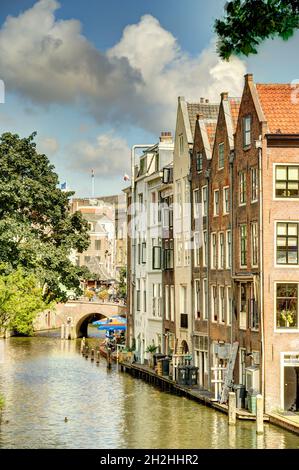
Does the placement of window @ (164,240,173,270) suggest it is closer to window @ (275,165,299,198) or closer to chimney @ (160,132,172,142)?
chimney @ (160,132,172,142)

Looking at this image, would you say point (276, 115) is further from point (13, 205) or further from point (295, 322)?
point (13, 205)

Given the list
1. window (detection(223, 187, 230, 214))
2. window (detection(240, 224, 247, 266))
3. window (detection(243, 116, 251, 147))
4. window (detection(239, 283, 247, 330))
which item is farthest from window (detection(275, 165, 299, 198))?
window (detection(223, 187, 230, 214))

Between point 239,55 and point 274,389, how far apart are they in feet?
82.6

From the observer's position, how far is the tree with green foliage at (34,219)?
70375mm

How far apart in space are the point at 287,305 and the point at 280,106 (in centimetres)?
895

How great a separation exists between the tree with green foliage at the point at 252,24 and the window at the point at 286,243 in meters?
24.1

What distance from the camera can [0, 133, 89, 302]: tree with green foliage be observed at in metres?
70.4

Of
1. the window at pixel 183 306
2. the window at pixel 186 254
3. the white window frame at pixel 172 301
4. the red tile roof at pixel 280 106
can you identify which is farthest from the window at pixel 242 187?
the white window frame at pixel 172 301

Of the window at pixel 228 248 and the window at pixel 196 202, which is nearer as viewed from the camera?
the window at pixel 228 248

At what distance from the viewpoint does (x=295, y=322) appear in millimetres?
43375

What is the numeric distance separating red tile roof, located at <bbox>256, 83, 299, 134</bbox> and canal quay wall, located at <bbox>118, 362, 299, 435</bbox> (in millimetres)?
12274

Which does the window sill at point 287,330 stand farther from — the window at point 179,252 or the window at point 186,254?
the window at point 179,252

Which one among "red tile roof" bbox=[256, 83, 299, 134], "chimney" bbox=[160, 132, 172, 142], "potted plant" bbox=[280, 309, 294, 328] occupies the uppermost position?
"chimney" bbox=[160, 132, 172, 142]
